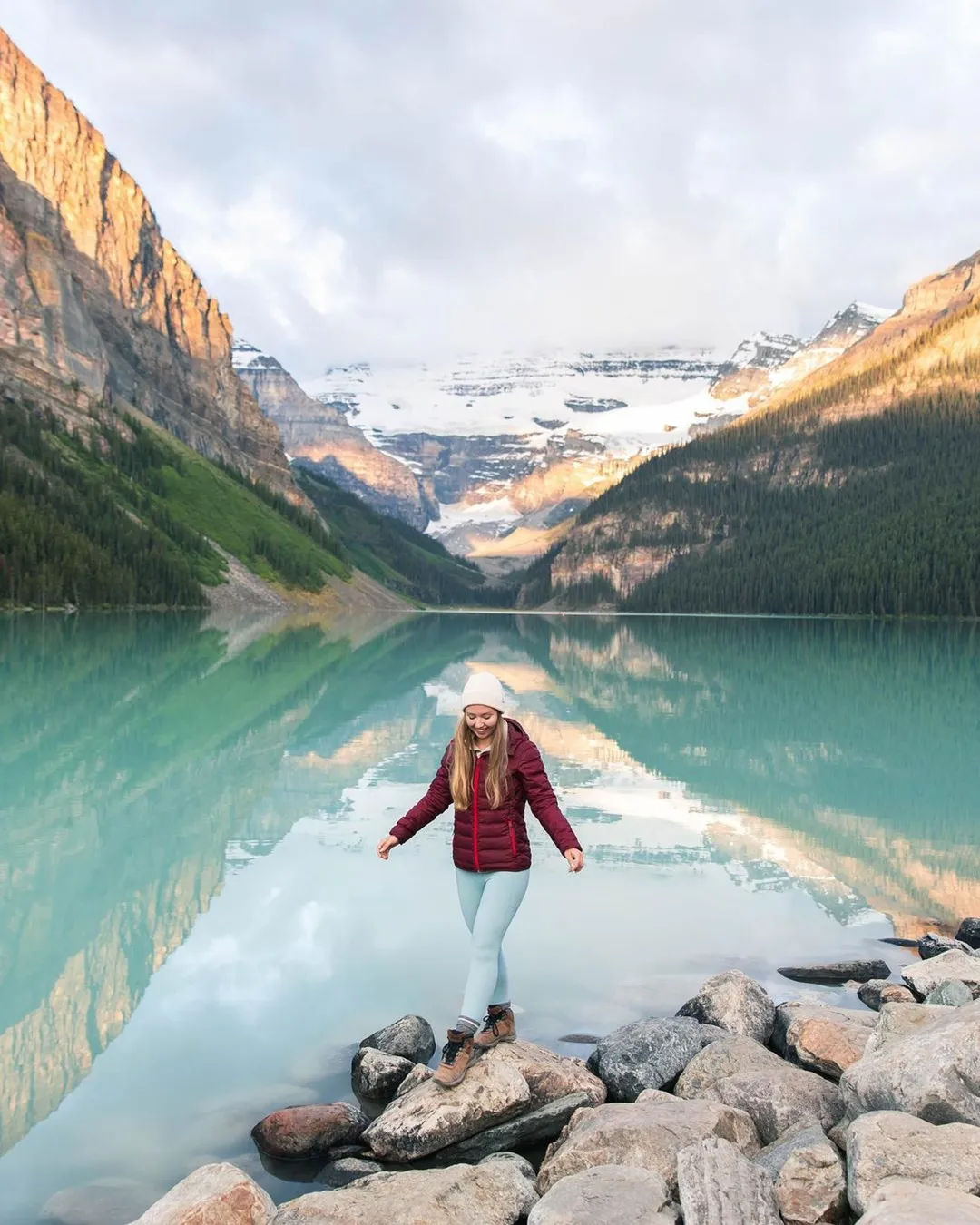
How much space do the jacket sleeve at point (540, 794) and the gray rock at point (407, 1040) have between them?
9.12 ft

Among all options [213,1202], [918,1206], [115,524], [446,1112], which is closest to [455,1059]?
[446,1112]

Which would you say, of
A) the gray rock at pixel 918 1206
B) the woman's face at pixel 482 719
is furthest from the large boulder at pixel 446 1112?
the gray rock at pixel 918 1206

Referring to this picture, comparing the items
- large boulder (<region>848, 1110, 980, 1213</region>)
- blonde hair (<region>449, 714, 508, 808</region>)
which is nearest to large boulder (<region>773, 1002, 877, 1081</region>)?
large boulder (<region>848, 1110, 980, 1213</region>)

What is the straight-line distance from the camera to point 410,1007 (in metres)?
11.5

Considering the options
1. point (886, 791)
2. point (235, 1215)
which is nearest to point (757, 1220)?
point (235, 1215)

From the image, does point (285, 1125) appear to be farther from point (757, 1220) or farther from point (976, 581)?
point (976, 581)

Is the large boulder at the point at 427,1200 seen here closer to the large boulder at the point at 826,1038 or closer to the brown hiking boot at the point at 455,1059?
the brown hiking boot at the point at 455,1059

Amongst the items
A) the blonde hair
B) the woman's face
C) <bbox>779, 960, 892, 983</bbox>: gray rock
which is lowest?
<bbox>779, 960, 892, 983</bbox>: gray rock

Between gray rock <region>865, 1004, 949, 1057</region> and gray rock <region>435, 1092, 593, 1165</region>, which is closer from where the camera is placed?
gray rock <region>435, 1092, 593, 1165</region>

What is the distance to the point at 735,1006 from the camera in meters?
11.1

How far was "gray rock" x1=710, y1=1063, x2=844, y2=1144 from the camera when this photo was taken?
8680 millimetres

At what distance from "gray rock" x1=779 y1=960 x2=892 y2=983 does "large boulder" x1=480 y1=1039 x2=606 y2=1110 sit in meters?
4.46

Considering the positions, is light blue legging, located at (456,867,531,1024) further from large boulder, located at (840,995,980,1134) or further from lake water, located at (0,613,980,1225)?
large boulder, located at (840,995,980,1134)

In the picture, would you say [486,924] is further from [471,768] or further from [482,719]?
[482,719]
